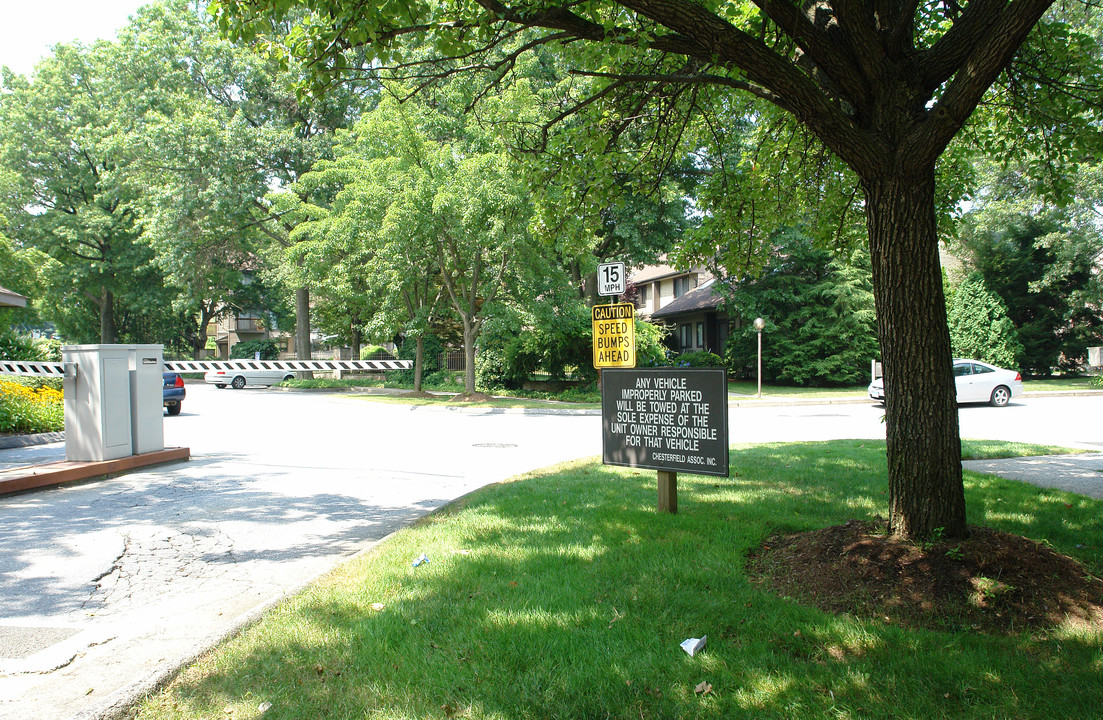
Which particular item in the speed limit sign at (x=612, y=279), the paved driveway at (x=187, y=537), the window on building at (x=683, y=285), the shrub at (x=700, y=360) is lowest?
the paved driveway at (x=187, y=537)

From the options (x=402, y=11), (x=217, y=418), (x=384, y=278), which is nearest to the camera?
(x=402, y=11)

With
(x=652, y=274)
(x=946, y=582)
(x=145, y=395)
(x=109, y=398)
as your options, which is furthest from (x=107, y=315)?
(x=946, y=582)

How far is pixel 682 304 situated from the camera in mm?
42062

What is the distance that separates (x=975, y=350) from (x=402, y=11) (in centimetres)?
3285

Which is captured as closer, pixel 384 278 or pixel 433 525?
pixel 433 525

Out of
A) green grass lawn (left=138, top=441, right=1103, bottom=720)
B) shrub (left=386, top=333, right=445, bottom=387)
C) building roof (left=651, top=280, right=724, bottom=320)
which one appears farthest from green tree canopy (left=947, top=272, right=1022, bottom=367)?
green grass lawn (left=138, top=441, right=1103, bottom=720)

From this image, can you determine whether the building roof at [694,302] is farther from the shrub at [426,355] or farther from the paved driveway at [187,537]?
the paved driveway at [187,537]

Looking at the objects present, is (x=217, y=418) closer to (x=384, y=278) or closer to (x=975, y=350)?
(x=384, y=278)

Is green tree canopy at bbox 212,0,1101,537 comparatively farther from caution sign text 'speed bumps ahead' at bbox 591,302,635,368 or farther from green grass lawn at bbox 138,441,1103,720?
caution sign text 'speed bumps ahead' at bbox 591,302,635,368

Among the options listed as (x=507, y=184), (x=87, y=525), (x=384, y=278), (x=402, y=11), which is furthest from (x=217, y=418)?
(x=402, y=11)

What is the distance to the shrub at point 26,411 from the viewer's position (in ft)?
41.8

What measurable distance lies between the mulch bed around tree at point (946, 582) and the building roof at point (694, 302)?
3032 centimetres

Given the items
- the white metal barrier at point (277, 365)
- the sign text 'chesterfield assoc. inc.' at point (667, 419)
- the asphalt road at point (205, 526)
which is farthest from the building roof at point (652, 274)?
the sign text 'chesterfield assoc. inc.' at point (667, 419)

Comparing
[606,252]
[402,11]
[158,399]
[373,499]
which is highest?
[606,252]
